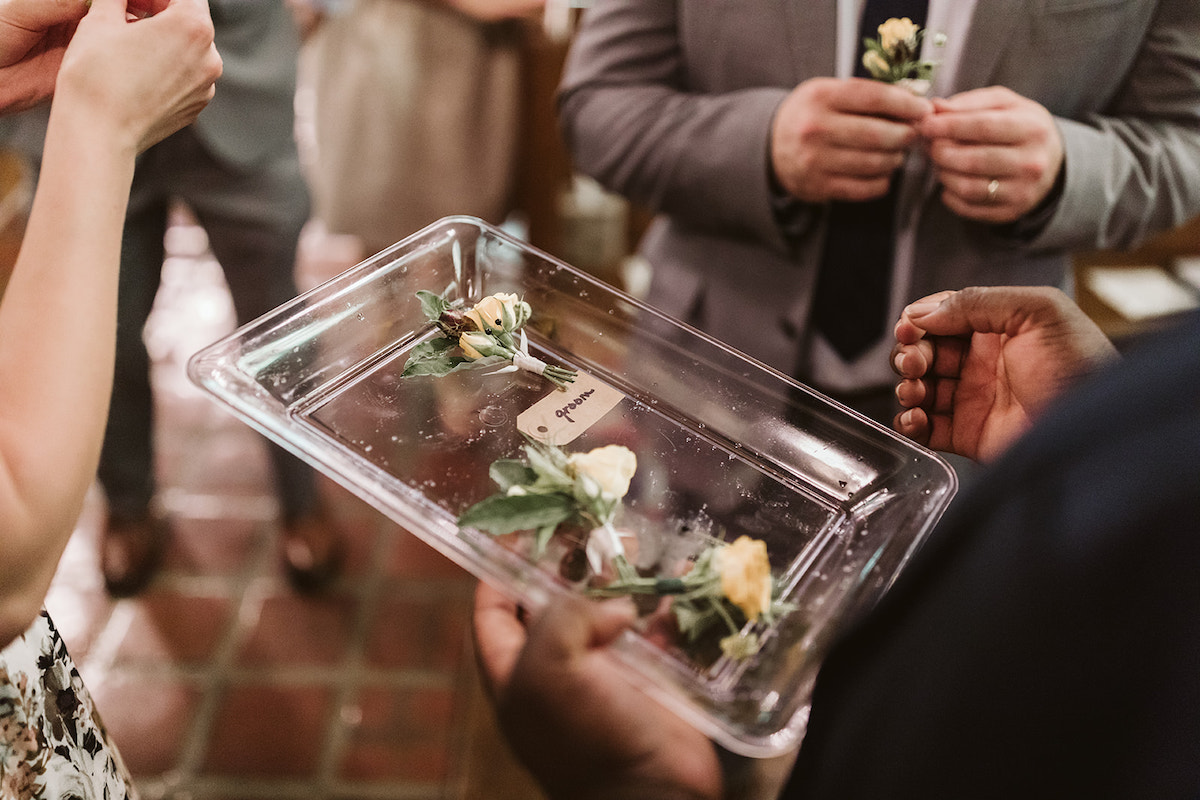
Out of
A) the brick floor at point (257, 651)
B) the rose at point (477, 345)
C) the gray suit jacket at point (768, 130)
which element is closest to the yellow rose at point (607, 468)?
the rose at point (477, 345)

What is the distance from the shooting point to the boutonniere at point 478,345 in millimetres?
568

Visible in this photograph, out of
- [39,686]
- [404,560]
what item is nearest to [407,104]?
[404,560]

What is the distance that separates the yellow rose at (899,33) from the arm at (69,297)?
0.50 metres

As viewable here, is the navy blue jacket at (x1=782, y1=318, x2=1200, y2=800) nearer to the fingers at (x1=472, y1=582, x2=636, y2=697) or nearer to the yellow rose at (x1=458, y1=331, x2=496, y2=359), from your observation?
the fingers at (x1=472, y1=582, x2=636, y2=697)

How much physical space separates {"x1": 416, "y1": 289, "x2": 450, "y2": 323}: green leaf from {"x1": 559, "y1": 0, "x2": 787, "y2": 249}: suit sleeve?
338 millimetres

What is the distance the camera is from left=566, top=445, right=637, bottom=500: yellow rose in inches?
19.7

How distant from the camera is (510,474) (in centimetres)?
51

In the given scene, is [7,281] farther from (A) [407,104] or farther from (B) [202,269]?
(A) [407,104]

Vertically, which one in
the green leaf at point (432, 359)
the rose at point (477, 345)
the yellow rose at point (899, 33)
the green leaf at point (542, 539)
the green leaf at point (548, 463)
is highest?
the yellow rose at point (899, 33)

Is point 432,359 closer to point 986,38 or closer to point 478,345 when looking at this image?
point 478,345

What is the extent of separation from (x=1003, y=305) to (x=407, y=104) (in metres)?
1.17

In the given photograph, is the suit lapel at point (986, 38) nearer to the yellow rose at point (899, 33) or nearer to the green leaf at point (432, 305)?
the yellow rose at point (899, 33)

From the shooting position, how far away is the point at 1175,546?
303 millimetres

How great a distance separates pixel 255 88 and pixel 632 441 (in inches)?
31.9
